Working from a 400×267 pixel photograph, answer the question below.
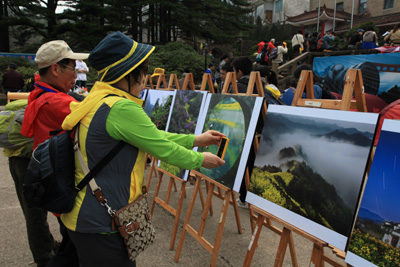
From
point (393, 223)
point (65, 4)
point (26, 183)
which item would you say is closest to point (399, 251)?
point (393, 223)

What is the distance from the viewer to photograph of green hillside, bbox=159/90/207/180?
2965mm

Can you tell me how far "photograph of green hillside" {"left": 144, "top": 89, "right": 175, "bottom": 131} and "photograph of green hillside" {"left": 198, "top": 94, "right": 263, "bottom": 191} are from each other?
92cm

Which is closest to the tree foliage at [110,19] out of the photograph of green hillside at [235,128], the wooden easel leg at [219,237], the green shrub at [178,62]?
the green shrub at [178,62]

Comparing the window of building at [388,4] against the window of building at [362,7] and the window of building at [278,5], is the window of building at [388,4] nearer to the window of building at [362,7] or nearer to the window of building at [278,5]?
the window of building at [362,7]

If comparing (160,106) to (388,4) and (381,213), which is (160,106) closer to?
(381,213)

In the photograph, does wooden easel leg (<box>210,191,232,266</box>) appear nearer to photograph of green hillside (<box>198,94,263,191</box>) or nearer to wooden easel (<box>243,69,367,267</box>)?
photograph of green hillside (<box>198,94,263,191</box>)

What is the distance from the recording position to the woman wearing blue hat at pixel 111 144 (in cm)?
139

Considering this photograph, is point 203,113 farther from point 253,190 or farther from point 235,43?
point 235,43

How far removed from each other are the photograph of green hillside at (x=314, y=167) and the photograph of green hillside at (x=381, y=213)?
0.22 feet

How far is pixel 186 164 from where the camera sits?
5.00 ft

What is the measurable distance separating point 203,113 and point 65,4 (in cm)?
1903

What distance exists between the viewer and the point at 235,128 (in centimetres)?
247

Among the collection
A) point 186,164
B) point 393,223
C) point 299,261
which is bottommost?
point 299,261

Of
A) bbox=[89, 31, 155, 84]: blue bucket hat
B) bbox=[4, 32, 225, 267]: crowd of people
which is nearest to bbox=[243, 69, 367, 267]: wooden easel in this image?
bbox=[4, 32, 225, 267]: crowd of people
